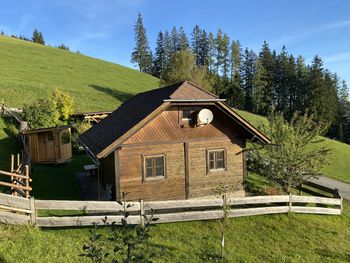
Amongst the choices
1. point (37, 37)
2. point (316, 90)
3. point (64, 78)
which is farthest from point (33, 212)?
point (37, 37)

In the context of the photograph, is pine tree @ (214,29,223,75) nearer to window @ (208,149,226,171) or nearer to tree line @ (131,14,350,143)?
tree line @ (131,14,350,143)

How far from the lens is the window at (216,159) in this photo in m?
17.7

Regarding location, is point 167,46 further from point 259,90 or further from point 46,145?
point 46,145

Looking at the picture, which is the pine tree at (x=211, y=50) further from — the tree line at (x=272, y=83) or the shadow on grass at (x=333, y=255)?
the shadow on grass at (x=333, y=255)

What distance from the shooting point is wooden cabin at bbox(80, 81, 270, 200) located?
51.3 feet

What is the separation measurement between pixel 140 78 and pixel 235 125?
63379 millimetres

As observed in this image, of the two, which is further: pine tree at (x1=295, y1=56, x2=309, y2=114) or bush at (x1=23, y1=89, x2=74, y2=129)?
pine tree at (x1=295, y1=56, x2=309, y2=114)

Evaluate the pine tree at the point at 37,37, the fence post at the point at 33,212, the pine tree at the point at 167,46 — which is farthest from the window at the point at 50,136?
the pine tree at the point at 37,37

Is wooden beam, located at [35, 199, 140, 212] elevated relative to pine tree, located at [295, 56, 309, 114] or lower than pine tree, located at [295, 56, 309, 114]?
lower

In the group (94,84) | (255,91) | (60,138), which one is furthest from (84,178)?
(255,91)

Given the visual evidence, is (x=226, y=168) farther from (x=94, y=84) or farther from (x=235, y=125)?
(x=94, y=84)

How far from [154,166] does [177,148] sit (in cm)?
152

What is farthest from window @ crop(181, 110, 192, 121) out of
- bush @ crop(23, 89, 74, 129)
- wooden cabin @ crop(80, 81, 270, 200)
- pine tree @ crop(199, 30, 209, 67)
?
pine tree @ crop(199, 30, 209, 67)

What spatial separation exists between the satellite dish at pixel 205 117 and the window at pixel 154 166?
105 inches
